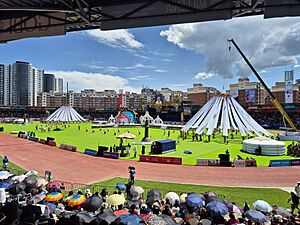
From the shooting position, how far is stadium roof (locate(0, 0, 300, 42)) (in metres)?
5.59

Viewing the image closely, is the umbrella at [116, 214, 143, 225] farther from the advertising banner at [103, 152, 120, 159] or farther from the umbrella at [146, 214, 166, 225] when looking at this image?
the advertising banner at [103, 152, 120, 159]

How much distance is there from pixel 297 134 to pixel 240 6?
1868 inches

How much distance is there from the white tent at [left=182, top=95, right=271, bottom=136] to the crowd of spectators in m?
23.9

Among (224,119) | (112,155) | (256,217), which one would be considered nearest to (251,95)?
(224,119)

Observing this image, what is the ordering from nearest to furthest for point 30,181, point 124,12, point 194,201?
point 124,12, point 194,201, point 30,181

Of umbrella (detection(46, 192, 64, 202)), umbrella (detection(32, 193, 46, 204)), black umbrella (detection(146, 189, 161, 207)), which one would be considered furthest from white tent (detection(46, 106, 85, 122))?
black umbrella (detection(146, 189, 161, 207))

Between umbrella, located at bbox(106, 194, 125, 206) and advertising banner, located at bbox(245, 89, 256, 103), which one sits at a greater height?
advertising banner, located at bbox(245, 89, 256, 103)

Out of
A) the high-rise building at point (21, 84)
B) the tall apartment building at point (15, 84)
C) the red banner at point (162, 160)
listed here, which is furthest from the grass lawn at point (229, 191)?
the high-rise building at point (21, 84)

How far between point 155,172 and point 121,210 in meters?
12.2

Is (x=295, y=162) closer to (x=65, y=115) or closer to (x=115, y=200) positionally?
(x=115, y=200)

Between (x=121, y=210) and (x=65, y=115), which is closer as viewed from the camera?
(x=121, y=210)

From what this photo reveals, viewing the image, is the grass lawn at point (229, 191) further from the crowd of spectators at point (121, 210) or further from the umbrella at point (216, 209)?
the umbrella at point (216, 209)

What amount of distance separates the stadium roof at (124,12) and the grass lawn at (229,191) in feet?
39.4

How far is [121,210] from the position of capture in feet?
33.8
